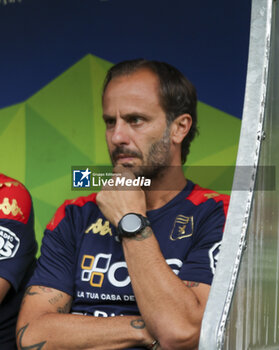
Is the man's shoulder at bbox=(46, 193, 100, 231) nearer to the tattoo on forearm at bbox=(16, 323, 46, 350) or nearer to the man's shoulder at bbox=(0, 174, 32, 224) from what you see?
the man's shoulder at bbox=(0, 174, 32, 224)

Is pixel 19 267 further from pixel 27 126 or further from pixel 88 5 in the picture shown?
pixel 88 5

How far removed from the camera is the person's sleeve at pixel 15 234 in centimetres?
201

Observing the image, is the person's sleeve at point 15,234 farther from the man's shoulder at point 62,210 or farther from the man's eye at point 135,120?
the man's eye at point 135,120

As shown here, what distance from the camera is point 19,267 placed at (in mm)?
2037

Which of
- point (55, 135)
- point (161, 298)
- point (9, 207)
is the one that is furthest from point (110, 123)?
point (55, 135)

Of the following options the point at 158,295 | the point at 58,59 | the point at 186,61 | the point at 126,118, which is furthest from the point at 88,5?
the point at 158,295

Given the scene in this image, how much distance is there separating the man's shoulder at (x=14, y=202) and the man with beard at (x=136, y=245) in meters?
0.15

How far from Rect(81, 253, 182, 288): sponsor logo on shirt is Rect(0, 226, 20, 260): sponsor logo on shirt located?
0.29 metres

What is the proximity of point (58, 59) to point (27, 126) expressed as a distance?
0.41m

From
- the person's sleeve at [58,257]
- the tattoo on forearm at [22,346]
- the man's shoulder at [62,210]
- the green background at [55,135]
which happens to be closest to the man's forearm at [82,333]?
the tattoo on forearm at [22,346]

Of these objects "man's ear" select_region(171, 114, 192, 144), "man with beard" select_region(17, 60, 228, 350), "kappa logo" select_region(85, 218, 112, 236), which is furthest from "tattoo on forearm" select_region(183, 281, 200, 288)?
"man's ear" select_region(171, 114, 192, 144)

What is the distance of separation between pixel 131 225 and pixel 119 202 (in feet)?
0.41

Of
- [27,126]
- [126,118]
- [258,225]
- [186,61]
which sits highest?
[186,61]

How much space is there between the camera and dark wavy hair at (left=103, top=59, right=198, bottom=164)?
6.99ft
